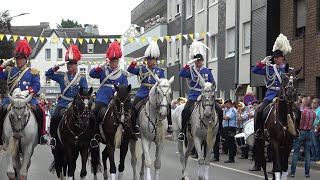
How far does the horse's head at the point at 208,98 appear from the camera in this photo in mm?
15633

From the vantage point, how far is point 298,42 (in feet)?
101

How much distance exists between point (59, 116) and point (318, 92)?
53.8ft

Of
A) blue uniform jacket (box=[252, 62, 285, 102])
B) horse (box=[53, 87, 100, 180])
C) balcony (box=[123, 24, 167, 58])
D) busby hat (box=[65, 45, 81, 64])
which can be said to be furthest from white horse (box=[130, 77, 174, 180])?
balcony (box=[123, 24, 167, 58])

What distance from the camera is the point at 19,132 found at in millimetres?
13891

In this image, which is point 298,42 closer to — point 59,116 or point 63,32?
Result: point 59,116

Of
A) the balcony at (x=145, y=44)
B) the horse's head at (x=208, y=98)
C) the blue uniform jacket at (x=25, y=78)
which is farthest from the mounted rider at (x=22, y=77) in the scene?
the balcony at (x=145, y=44)

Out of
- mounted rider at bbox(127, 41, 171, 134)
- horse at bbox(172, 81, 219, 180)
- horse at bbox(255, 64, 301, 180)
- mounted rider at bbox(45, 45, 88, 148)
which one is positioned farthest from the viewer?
mounted rider at bbox(127, 41, 171, 134)

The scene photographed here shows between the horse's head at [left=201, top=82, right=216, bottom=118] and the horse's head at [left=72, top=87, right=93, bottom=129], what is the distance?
9.39 feet

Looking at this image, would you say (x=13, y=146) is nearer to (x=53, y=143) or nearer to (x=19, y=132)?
(x=19, y=132)

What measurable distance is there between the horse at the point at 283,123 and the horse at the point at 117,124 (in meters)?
3.01

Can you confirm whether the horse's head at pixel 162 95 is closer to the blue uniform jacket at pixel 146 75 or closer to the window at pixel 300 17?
the blue uniform jacket at pixel 146 75

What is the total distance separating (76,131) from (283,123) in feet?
14.0

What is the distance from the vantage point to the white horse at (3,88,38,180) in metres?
13.7

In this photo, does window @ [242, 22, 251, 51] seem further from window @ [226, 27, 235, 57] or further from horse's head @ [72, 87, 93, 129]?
horse's head @ [72, 87, 93, 129]
